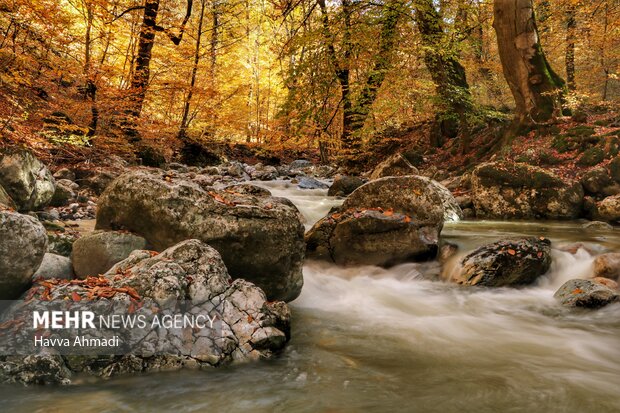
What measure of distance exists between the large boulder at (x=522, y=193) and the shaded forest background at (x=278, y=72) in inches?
88.7

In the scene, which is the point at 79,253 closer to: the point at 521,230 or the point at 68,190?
the point at 68,190

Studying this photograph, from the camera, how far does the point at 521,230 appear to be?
844 centimetres

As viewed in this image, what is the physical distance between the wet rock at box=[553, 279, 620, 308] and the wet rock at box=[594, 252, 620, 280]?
676 mm

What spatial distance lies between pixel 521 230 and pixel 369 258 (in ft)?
12.2

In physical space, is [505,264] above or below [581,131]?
below

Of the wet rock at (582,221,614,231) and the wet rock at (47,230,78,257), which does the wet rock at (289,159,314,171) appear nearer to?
the wet rock at (582,221,614,231)

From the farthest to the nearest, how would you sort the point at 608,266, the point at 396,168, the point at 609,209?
the point at 396,168, the point at 609,209, the point at 608,266

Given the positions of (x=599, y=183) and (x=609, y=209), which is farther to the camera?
(x=599, y=183)

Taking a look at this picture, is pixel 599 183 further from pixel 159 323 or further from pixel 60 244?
pixel 60 244

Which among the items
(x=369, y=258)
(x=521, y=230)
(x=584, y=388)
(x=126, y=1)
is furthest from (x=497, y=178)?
(x=126, y=1)

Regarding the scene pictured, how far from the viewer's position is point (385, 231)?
6609 millimetres

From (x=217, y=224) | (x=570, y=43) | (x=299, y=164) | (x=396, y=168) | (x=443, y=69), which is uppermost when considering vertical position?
(x=570, y=43)

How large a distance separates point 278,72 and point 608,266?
7.71m

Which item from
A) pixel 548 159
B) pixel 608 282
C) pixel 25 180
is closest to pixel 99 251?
pixel 25 180
